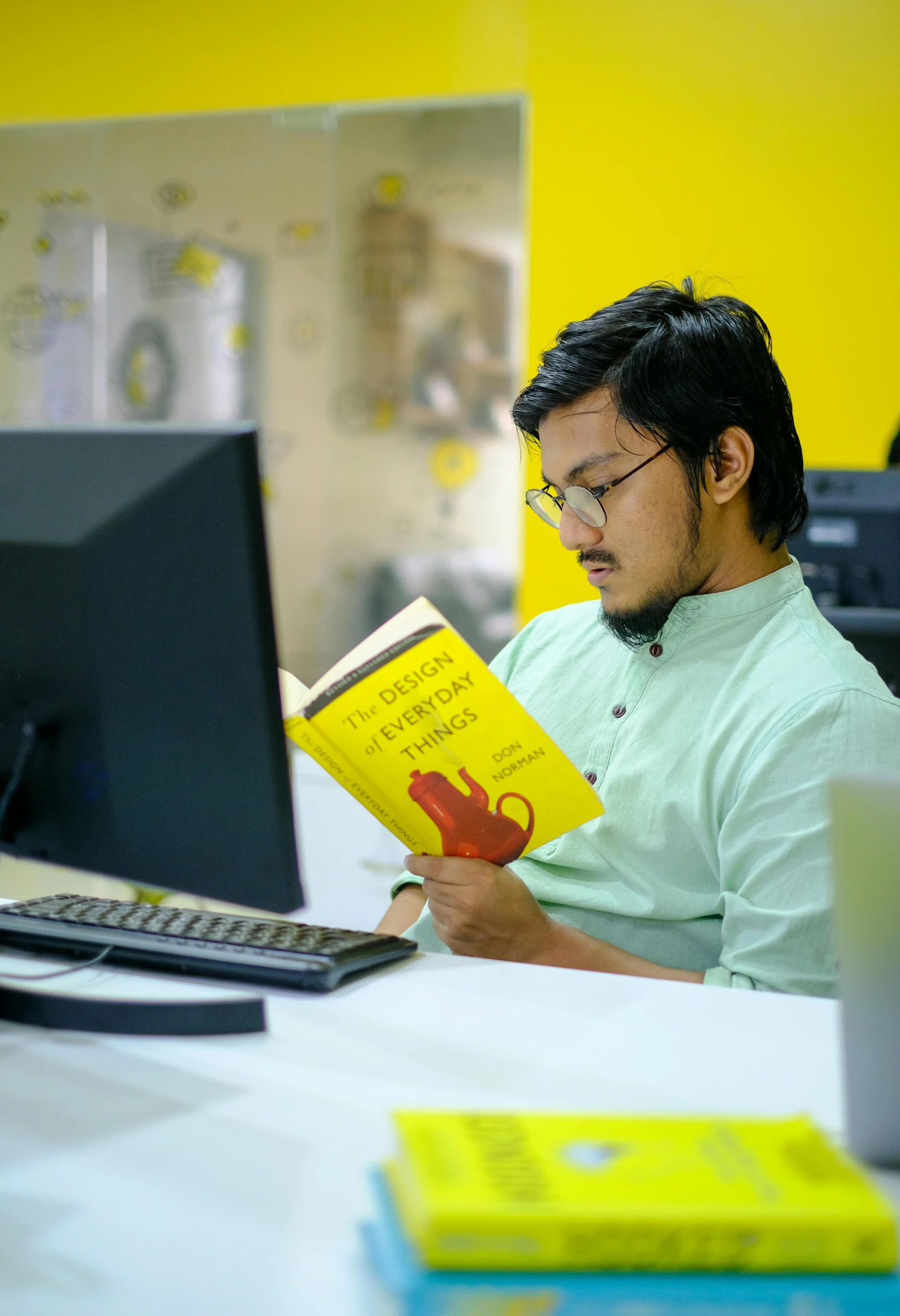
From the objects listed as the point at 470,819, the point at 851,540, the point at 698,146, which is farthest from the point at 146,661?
the point at 698,146

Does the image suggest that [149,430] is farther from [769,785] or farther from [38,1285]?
[769,785]

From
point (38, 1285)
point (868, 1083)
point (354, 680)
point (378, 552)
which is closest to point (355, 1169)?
point (38, 1285)

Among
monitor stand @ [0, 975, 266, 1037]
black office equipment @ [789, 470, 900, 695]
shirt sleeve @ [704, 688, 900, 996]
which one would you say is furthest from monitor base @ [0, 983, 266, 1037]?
black office equipment @ [789, 470, 900, 695]

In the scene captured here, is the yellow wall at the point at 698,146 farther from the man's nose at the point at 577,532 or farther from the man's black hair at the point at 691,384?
the man's nose at the point at 577,532

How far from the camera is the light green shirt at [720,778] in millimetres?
1261

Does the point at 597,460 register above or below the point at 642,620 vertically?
above

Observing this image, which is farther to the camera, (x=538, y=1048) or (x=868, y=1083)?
(x=538, y=1048)

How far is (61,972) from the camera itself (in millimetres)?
1131

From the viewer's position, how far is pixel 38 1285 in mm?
635

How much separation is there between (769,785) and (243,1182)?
743mm

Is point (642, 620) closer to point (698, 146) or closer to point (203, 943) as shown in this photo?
point (203, 943)

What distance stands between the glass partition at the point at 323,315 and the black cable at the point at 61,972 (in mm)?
2611

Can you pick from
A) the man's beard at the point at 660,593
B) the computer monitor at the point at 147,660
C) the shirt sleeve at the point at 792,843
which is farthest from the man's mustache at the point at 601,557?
the computer monitor at the point at 147,660

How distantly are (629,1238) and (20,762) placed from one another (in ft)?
2.13
